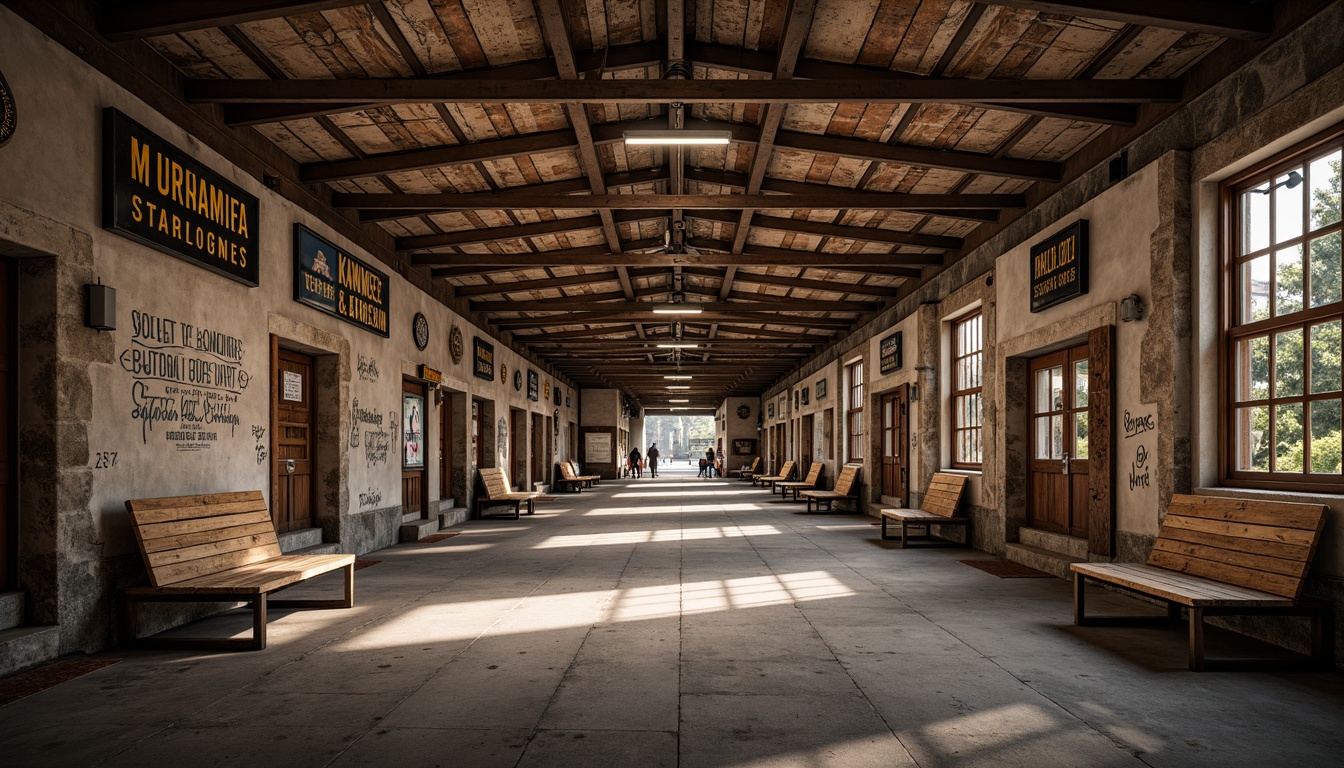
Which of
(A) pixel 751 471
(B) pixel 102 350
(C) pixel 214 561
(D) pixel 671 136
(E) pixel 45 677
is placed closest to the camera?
(E) pixel 45 677

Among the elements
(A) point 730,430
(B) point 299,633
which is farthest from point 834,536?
(A) point 730,430

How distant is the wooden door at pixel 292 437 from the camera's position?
279 inches

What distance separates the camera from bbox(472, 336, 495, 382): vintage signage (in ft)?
44.2

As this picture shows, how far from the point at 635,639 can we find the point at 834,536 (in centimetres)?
617

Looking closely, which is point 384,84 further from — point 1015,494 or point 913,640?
point 1015,494

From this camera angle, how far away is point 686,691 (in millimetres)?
3684

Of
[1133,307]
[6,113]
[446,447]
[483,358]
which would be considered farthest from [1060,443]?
[483,358]

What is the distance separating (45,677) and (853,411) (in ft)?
45.2

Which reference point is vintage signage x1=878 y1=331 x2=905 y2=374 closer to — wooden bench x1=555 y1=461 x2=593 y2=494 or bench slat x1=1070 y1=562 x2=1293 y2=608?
bench slat x1=1070 y1=562 x2=1293 y2=608

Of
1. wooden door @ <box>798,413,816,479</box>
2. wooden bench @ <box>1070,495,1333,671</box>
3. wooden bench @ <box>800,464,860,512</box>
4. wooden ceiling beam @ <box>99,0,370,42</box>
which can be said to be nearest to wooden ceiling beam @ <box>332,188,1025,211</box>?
wooden ceiling beam @ <box>99,0,370,42</box>

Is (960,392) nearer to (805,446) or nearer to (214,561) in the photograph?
(214,561)

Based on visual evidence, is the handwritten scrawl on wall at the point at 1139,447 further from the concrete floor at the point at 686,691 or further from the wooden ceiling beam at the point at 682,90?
the wooden ceiling beam at the point at 682,90

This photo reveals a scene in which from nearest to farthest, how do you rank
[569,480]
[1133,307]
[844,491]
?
1. [1133,307]
2. [844,491]
3. [569,480]

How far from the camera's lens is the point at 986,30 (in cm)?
536
